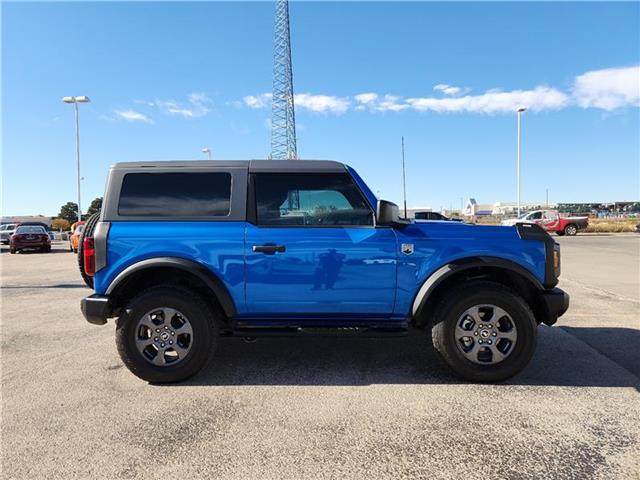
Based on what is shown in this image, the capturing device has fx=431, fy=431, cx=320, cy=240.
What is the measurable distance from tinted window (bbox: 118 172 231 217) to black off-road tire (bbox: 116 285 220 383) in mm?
751

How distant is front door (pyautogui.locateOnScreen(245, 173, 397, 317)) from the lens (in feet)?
12.4

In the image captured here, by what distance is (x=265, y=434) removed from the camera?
2.93 metres

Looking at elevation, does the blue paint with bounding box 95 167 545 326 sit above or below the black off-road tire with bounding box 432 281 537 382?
above

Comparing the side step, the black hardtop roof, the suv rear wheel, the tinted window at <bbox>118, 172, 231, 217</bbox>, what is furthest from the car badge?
the suv rear wheel

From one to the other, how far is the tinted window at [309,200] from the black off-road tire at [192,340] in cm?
99

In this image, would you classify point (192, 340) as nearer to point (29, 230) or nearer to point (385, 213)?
point (385, 213)

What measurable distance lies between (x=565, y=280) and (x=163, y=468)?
31.6 feet

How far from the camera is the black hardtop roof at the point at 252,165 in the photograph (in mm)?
3986

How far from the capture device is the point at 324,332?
3.84 m

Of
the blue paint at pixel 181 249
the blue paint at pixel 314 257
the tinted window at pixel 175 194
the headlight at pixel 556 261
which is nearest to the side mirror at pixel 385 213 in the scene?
the blue paint at pixel 314 257

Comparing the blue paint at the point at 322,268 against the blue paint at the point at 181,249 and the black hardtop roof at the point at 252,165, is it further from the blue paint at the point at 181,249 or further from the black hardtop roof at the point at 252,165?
the black hardtop roof at the point at 252,165

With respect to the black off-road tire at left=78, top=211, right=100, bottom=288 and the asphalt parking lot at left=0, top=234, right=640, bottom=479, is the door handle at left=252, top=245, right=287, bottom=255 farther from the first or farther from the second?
the black off-road tire at left=78, top=211, right=100, bottom=288

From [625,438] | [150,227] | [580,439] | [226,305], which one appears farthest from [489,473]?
[150,227]

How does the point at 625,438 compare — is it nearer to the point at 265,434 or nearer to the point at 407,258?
the point at 407,258
